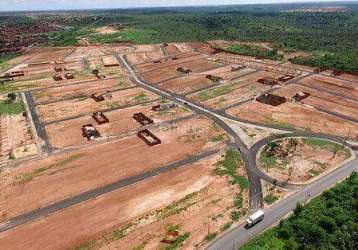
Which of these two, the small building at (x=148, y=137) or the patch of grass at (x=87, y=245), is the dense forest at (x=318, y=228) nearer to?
the patch of grass at (x=87, y=245)

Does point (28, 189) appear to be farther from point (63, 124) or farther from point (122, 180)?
point (63, 124)

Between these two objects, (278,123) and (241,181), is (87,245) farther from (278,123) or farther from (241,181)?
(278,123)

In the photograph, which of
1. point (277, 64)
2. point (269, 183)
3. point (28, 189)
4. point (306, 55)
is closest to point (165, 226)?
point (269, 183)

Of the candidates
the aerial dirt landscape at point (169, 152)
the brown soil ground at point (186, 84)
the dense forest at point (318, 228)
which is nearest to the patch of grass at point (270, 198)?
the aerial dirt landscape at point (169, 152)

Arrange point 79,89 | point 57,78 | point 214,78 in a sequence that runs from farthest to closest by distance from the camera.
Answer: point 57,78
point 214,78
point 79,89

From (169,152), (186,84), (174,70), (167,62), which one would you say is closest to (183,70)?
(174,70)

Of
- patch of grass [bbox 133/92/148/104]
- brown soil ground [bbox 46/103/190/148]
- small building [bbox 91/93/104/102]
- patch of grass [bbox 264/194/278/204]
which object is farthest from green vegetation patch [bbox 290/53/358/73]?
patch of grass [bbox 264/194/278/204]
